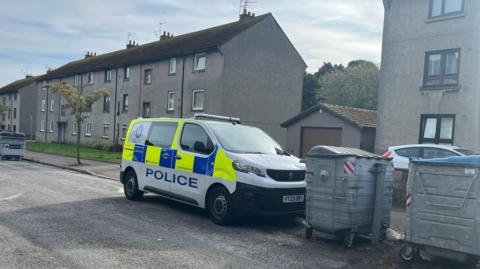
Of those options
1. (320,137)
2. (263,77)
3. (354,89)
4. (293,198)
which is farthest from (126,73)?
(293,198)

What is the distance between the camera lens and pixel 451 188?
219 inches

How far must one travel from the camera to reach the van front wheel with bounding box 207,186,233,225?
24.7 feet

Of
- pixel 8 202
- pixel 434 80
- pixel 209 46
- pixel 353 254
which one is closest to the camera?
pixel 353 254

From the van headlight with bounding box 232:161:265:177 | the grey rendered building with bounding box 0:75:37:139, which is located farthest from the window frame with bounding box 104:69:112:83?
the van headlight with bounding box 232:161:265:177

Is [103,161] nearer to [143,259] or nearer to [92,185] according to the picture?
[92,185]

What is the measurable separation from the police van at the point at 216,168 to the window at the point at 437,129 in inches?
436

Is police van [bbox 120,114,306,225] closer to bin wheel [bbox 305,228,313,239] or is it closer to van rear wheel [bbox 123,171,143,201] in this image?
van rear wheel [bbox 123,171,143,201]

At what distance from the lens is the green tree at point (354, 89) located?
5172 cm

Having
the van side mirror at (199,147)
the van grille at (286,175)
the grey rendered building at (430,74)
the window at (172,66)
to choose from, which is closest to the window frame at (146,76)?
the window at (172,66)

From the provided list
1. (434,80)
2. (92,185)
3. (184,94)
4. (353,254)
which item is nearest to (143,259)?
(353,254)

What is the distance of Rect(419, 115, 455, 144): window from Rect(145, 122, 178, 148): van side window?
12.3m

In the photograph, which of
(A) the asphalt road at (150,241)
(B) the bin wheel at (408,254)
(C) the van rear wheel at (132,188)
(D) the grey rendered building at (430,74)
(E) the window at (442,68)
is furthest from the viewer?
(E) the window at (442,68)

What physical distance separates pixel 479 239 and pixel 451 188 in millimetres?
664

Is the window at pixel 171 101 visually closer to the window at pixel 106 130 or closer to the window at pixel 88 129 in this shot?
the window at pixel 106 130
